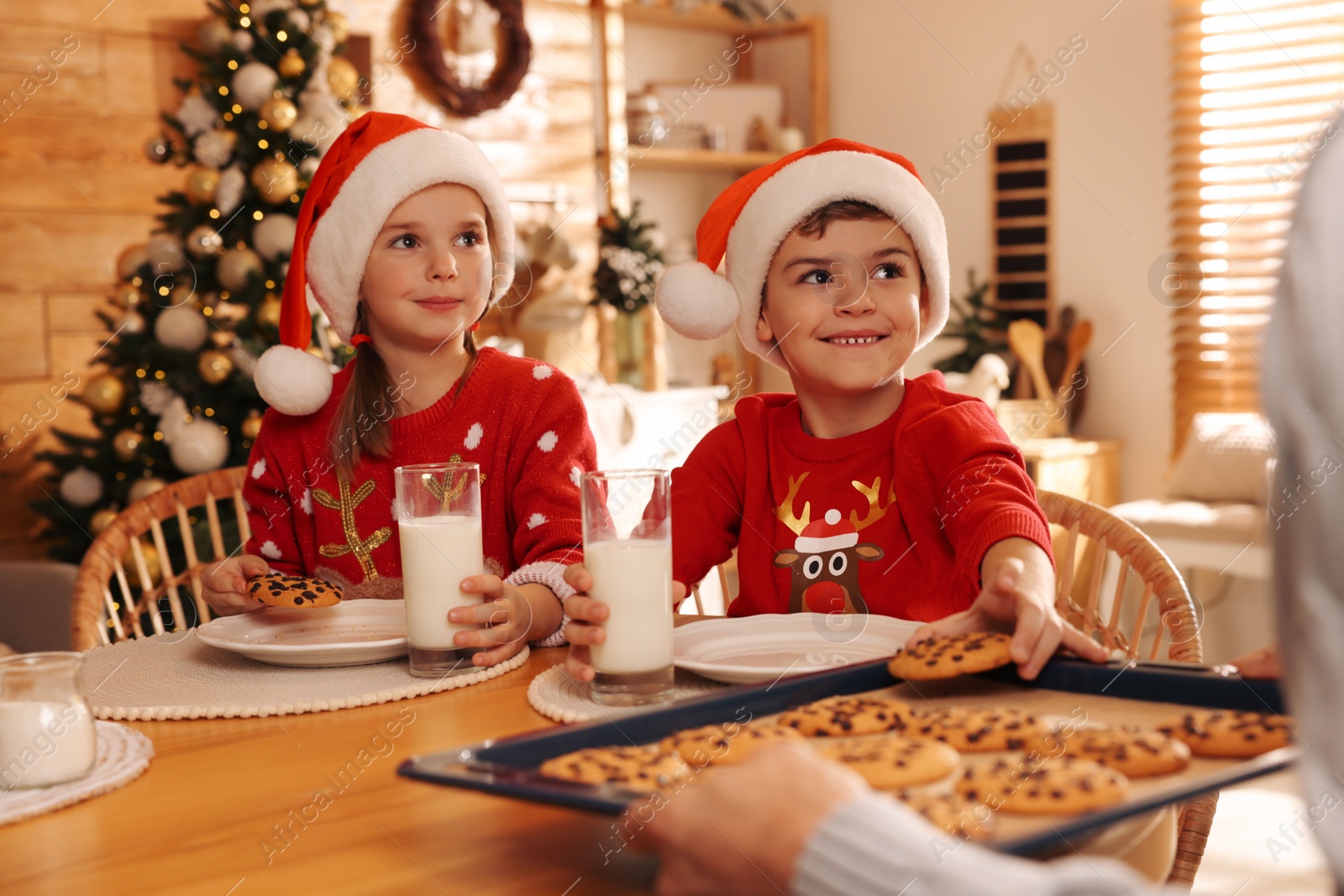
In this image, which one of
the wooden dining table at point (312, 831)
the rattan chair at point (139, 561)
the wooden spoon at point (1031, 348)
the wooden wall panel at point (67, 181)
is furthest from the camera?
the wooden spoon at point (1031, 348)

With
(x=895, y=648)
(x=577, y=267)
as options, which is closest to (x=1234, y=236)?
(x=577, y=267)

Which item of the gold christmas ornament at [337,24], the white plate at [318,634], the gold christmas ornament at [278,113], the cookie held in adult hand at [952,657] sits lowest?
the white plate at [318,634]

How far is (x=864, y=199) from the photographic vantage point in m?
1.28

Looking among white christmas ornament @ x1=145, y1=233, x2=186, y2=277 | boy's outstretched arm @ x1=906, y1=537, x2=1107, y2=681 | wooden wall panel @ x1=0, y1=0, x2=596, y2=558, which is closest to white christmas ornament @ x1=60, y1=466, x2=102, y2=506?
wooden wall panel @ x1=0, y1=0, x2=596, y2=558

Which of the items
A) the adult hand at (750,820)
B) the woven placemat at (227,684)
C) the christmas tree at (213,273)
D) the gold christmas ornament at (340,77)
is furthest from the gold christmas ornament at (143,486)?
the adult hand at (750,820)

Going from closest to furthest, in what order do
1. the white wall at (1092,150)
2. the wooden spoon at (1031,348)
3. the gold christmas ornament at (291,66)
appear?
the gold christmas ornament at (291,66), the white wall at (1092,150), the wooden spoon at (1031,348)

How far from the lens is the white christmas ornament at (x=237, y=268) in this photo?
2863 mm

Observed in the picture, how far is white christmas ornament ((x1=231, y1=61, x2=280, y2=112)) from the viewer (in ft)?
9.36

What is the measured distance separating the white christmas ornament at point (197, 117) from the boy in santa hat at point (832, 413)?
1962mm

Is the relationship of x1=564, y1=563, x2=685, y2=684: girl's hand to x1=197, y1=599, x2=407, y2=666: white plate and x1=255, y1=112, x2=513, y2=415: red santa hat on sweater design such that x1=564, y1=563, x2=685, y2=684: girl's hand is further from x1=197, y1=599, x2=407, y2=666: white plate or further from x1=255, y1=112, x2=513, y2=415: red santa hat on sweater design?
x1=255, y1=112, x2=513, y2=415: red santa hat on sweater design

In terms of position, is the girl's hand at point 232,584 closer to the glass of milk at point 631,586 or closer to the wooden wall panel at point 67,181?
the glass of milk at point 631,586

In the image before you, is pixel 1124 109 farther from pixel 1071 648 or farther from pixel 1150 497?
pixel 1071 648

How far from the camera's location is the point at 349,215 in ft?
4.76

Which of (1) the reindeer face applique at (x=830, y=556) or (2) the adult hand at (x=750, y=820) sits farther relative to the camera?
(1) the reindeer face applique at (x=830, y=556)
